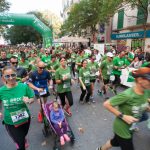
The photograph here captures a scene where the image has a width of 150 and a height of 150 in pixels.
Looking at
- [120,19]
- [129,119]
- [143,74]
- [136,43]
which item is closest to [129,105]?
[129,119]

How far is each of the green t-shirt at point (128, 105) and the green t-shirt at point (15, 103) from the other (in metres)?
1.41

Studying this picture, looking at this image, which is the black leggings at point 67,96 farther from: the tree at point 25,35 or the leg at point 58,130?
the tree at point 25,35

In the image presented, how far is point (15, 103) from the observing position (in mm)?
3346

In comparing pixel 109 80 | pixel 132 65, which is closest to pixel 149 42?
pixel 132 65

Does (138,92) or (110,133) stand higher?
(138,92)

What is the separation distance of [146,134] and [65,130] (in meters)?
1.97

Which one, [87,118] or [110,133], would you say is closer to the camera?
[110,133]

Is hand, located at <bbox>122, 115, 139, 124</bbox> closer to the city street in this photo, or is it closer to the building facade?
the city street

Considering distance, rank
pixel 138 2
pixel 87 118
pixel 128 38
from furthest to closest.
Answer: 1. pixel 128 38
2. pixel 138 2
3. pixel 87 118

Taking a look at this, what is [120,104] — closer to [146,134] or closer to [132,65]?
[146,134]

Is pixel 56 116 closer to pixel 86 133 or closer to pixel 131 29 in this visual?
pixel 86 133

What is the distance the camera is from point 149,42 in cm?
2217

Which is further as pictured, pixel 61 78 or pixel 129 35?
pixel 129 35

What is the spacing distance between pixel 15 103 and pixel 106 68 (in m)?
5.09
